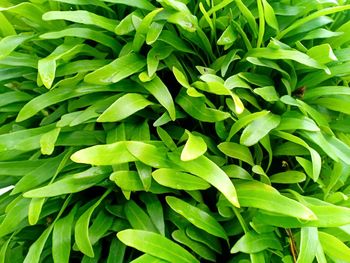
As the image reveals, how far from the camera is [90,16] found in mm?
809

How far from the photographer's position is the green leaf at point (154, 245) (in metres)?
0.67

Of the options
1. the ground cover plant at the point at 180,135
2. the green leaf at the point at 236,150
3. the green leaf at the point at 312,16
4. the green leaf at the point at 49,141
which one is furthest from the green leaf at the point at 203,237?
the green leaf at the point at 312,16

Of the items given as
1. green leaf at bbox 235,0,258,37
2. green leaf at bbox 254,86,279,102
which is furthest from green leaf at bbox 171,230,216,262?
green leaf at bbox 235,0,258,37

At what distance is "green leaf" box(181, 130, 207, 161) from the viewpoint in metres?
0.68

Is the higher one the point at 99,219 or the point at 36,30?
the point at 36,30

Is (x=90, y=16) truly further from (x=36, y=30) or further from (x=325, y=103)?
(x=325, y=103)

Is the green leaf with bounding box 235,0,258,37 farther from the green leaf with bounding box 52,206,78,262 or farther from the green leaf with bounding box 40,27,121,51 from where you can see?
the green leaf with bounding box 52,206,78,262

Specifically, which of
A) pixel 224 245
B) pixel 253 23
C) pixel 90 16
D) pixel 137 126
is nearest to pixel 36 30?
pixel 90 16

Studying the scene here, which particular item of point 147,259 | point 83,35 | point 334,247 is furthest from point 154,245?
point 83,35

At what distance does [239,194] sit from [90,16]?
13.8 inches

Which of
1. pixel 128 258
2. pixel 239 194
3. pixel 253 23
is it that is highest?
pixel 253 23

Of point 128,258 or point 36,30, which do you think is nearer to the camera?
point 128,258

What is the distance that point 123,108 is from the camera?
0.76 m

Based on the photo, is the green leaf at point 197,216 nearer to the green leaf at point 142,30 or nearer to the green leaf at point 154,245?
the green leaf at point 154,245
